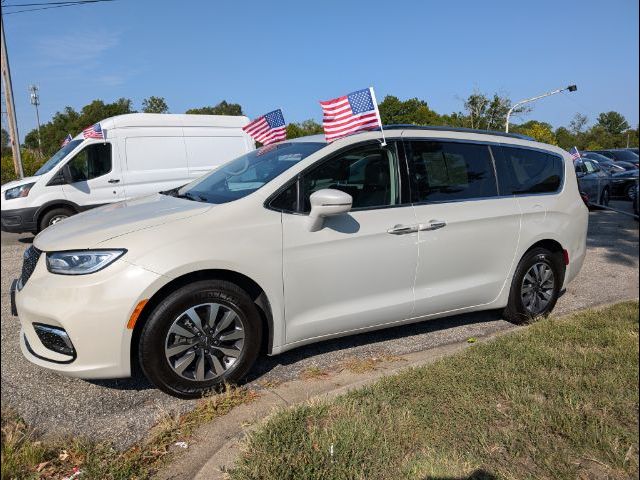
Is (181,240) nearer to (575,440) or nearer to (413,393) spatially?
(413,393)

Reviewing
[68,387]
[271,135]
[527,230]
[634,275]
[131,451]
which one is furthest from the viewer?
[271,135]

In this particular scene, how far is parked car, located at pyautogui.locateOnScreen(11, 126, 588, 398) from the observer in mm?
3207

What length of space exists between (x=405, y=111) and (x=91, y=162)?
2272 cm

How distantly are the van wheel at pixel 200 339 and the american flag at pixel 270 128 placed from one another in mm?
2601

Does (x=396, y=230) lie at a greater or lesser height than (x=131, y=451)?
greater

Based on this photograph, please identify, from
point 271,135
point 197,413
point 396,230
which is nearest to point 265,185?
point 396,230

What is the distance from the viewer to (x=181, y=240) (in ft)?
10.9

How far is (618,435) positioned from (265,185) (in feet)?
8.06

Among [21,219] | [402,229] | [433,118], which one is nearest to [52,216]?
[21,219]

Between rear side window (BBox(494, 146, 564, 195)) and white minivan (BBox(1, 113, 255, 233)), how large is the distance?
7776 millimetres

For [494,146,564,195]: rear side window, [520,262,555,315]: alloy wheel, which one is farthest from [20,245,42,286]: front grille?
[520,262,555,315]: alloy wheel

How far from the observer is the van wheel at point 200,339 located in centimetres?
328

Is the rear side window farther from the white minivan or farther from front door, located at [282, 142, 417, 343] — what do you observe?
the white minivan

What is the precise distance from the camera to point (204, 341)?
11.3 feet
